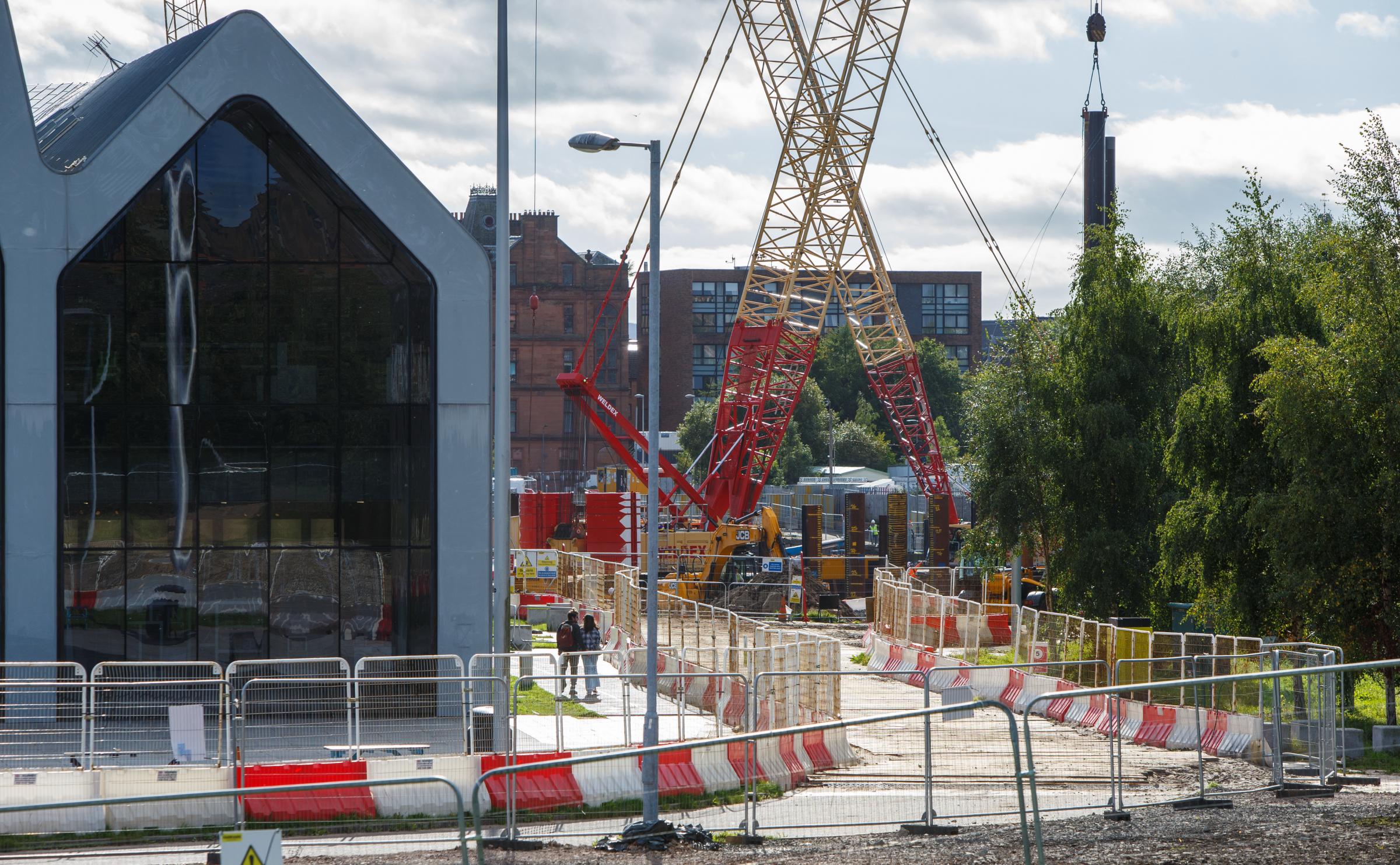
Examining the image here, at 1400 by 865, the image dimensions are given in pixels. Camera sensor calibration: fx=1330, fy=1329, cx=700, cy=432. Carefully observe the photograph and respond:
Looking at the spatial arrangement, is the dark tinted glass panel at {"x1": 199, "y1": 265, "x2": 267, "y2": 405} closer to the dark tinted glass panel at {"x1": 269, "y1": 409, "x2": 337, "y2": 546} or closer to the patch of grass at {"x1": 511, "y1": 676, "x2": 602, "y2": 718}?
the dark tinted glass panel at {"x1": 269, "y1": 409, "x2": 337, "y2": 546}

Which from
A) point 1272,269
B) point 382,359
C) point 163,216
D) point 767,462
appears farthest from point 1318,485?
point 767,462

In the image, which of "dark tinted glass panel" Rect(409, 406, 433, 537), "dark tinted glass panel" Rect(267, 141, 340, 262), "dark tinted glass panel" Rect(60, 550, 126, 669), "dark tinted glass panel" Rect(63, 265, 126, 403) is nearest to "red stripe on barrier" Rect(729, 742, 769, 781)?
"dark tinted glass panel" Rect(409, 406, 433, 537)

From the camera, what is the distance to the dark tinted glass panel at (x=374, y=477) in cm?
2292

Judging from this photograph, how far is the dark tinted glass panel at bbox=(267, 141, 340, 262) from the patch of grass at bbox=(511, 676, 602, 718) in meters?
8.45

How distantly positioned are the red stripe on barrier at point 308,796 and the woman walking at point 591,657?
6.44 m

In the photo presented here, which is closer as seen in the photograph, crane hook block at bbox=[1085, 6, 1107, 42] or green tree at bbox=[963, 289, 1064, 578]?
green tree at bbox=[963, 289, 1064, 578]

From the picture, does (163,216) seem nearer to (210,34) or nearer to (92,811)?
(210,34)

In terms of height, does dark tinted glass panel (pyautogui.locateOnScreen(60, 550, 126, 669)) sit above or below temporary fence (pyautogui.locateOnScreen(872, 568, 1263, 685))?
above

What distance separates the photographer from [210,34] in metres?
22.3

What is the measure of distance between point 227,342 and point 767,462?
33.3 meters

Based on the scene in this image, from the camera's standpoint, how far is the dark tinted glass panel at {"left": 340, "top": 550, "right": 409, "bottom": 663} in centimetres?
2272

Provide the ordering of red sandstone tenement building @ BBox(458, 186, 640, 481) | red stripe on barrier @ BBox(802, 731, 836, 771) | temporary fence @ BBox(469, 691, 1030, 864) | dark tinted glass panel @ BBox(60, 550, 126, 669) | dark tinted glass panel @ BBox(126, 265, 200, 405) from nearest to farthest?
1. temporary fence @ BBox(469, 691, 1030, 864)
2. red stripe on barrier @ BBox(802, 731, 836, 771)
3. dark tinted glass panel @ BBox(60, 550, 126, 669)
4. dark tinted glass panel @ BBox(126, 265, 200, 405)
5. red sandstone tenement building @ BBox(458, 186, 640, 481)

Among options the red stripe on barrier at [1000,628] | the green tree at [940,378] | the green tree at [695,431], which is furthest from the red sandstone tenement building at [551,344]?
the red stripe on barrier at [1000,628]

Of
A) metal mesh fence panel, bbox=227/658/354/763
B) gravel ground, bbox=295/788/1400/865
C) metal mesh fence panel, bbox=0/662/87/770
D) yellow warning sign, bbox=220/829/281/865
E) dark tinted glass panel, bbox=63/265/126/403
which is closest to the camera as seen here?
yellow warning sign, bbox=220/829/281/865
